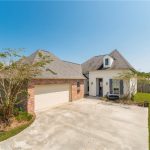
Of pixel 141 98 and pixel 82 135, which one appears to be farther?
pixel 141 98

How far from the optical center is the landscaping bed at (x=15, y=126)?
644 centimetres

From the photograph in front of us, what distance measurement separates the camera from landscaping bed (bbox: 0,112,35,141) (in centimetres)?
644

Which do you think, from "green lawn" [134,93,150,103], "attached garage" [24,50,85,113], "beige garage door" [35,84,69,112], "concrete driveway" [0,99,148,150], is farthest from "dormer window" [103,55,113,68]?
"concrete driveway" [0,99,148,150]

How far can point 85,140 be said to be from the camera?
6051 mm

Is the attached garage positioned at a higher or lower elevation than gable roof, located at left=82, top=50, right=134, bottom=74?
lower

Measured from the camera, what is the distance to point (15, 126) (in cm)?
737

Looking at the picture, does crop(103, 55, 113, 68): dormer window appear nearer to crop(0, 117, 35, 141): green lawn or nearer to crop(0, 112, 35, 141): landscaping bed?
crop(0, 112, 35, 141): landscaping bed

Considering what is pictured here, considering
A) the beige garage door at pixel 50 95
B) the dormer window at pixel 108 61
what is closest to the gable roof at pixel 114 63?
the dormer window at pixel 108 61

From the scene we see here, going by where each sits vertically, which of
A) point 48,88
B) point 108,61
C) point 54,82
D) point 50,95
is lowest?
point 50,95

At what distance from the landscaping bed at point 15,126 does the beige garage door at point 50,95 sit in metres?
2.16

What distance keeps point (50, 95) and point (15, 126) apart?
16.3 feet

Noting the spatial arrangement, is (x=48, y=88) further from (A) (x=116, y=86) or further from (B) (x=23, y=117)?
(A) (x=116, y=86)

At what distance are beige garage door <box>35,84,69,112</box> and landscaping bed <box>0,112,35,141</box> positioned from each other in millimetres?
2156

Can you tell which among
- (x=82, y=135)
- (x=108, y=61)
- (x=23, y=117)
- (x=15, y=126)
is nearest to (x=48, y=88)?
(x=23, y=117)
